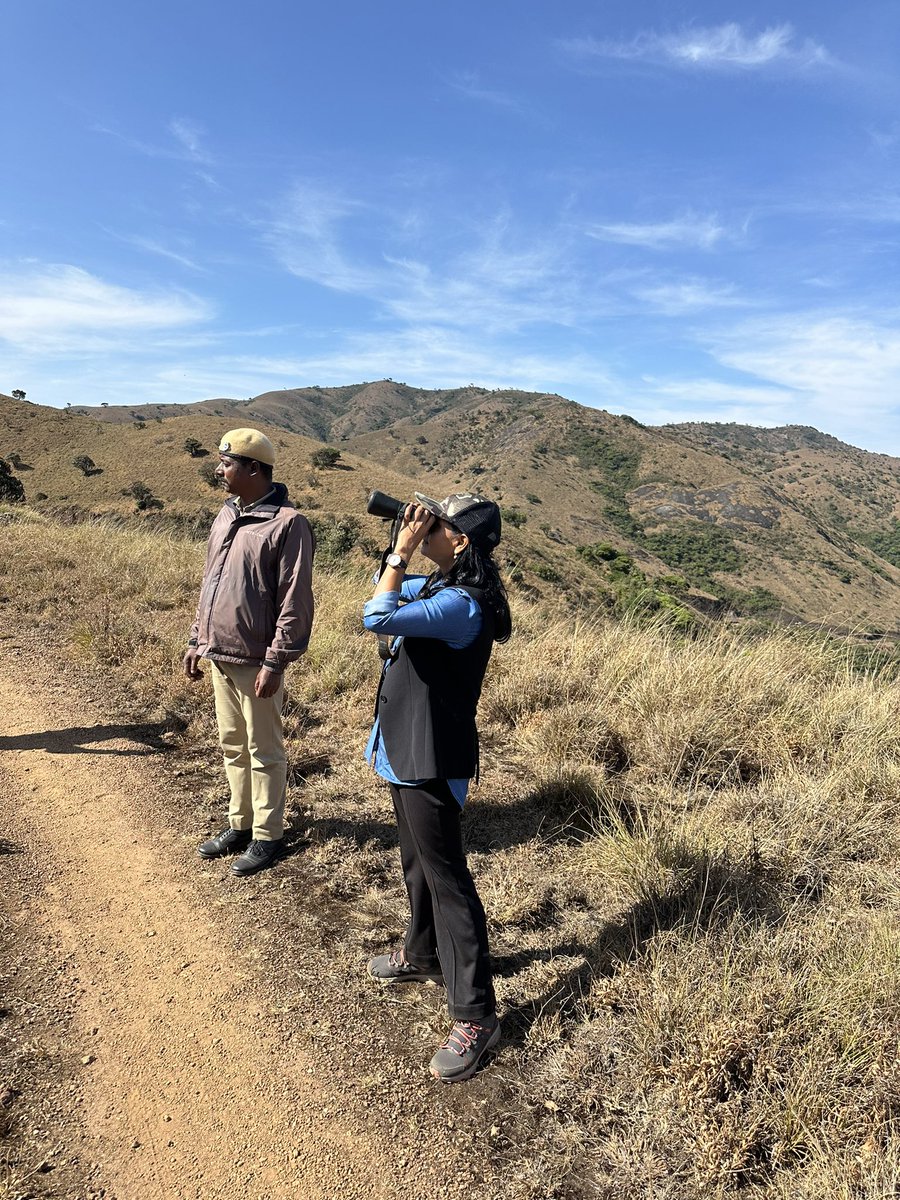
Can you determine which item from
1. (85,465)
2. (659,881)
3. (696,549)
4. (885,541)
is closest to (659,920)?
(659,881)

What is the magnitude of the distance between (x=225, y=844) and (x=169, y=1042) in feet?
3.89

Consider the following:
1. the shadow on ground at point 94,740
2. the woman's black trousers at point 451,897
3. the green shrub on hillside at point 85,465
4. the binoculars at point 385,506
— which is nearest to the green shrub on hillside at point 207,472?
the green shrub on hillside at point 85,465

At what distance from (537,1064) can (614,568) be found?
172 ft

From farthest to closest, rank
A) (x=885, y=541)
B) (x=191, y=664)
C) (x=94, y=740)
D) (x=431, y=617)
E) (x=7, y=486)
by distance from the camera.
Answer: (x=885, y=541), (x=7, y=486), (x=94, y=740), (x=191, y=664), (x=431, y=617)

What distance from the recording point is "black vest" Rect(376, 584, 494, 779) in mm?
2115

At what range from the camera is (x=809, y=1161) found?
1832 mm

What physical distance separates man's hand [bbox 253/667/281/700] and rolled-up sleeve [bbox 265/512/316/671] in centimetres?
4

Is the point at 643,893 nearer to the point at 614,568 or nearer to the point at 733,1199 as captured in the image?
the point at 733,1199

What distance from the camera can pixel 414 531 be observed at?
2074 millimetres

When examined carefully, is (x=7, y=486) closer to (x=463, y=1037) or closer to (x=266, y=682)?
(x=266, y=682)

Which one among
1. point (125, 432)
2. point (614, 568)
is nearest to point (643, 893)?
point (614, 568)

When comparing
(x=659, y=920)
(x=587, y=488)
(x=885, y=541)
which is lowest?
(x=659, y=920)

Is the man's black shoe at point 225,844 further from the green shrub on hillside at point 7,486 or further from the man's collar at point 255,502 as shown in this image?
the green shrub on hillside at point 7,486

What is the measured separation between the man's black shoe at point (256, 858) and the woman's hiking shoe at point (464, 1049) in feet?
4.66
